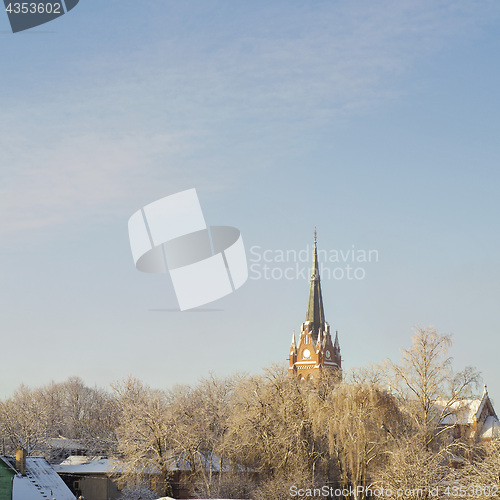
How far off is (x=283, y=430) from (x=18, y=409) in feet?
166

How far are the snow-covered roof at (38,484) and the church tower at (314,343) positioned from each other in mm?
57357

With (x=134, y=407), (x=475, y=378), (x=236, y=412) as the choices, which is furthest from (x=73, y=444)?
(x=475, y=378)

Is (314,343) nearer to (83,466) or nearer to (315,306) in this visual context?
(315,306)

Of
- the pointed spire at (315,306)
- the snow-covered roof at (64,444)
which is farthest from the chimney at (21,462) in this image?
the pointed spire at (315,306)

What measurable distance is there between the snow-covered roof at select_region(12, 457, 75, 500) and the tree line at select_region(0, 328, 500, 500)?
14.8ft

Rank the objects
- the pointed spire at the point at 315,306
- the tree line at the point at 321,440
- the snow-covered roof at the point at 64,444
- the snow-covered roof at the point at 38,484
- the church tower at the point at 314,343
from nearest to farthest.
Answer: the tree line at the point at 321,440 → the snow-covered roof at the point at 38,484 → the snow-covered roof at the point at 64,444 → the church tower at the point at 314,343 → the pointed spire at the point at 315,306

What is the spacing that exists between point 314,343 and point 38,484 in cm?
6352

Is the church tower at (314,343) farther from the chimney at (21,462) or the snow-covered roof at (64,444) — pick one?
the chimney at (21,462)

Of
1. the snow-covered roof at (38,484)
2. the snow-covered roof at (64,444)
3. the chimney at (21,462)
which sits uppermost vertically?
the chimney at (21,462)

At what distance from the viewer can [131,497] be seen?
179 ft

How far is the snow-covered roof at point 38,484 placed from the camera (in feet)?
160

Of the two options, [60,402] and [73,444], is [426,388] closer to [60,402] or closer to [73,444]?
[73,444]

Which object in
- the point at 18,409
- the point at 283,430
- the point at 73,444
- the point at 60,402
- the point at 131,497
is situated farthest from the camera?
the point at 60,402

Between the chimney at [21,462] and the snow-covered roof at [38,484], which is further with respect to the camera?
the chimney at [21,462]
